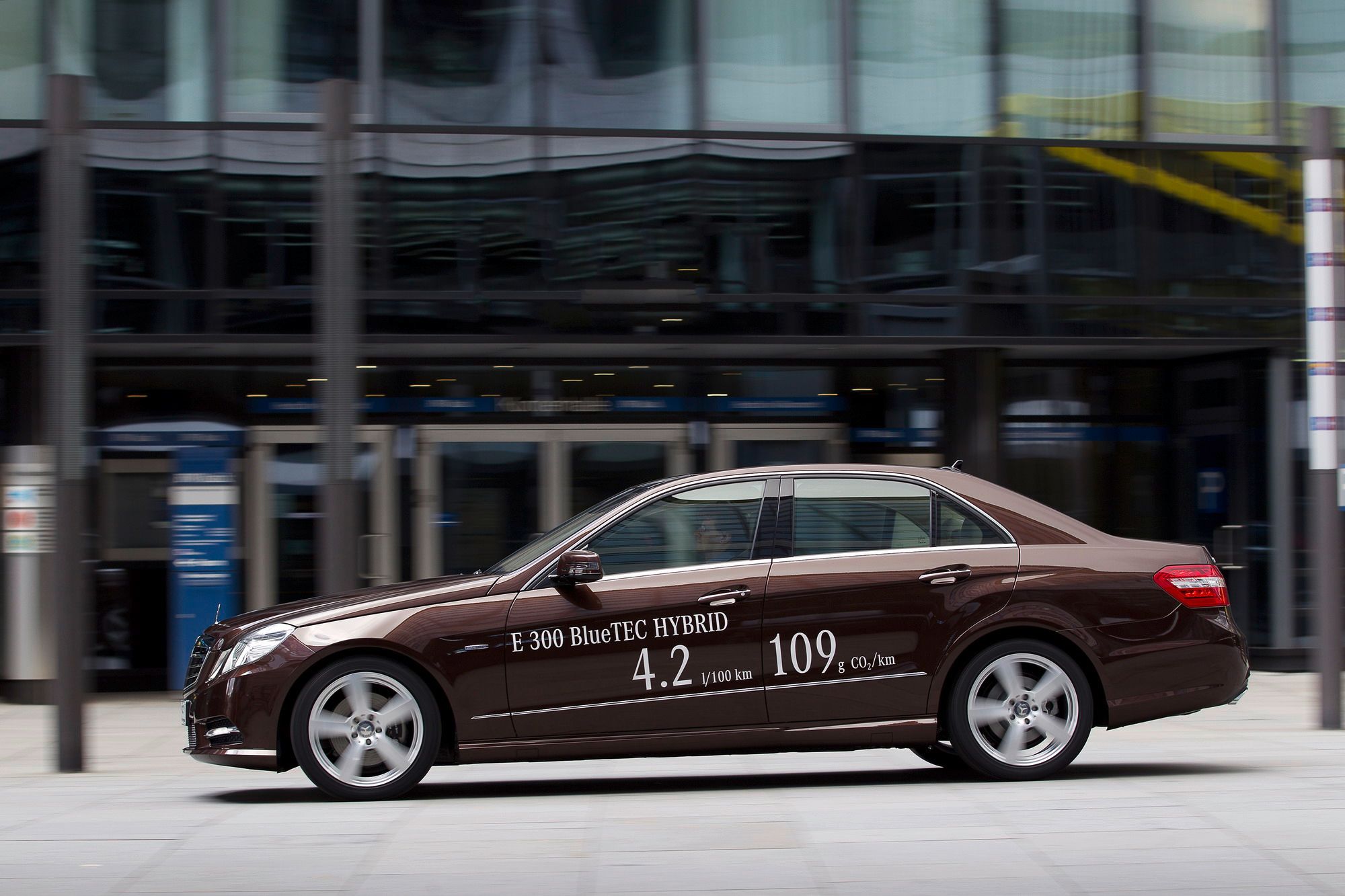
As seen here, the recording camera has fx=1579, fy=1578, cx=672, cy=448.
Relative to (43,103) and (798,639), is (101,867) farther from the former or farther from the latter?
(43,103)

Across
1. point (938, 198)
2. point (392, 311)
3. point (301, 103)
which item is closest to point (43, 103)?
point (301, 103)

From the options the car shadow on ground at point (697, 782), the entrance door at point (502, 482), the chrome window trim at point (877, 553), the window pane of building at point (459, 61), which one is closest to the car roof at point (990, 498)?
the chrome window trim at point (877, 553)

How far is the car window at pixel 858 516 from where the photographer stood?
7.42 meters

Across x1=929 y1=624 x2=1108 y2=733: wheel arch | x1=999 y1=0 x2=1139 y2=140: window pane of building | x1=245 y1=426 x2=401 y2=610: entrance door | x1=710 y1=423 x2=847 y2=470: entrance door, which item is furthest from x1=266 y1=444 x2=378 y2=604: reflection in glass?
x1=929 y1=624 x2=1108 y2=733: wheel arch

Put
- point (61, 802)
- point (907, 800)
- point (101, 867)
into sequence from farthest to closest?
point (61, 802)
point (907, 800)
point (101, 867)

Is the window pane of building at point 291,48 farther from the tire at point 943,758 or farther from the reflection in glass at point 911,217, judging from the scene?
the tire at point 943,758

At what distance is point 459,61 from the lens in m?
13.8

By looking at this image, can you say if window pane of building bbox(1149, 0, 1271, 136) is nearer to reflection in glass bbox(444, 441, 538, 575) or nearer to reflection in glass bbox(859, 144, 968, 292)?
reflection in glass bbox(859, 144, 968, 292)

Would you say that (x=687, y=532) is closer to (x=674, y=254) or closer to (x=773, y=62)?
(x=674, y=254)

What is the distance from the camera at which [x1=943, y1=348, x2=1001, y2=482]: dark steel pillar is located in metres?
14.0

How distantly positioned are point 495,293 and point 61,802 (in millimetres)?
6336

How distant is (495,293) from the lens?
13.1 m

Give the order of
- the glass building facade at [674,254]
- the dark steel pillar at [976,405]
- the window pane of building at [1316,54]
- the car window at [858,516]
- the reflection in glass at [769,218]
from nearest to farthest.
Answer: the car window at [858,516]
the glass building facade at [674,254]
the reflection in glass at [769,218]
the dark steel pillar at [976,405]
the window pane of building at [1316,54]

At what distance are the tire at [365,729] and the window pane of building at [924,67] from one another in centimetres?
861
